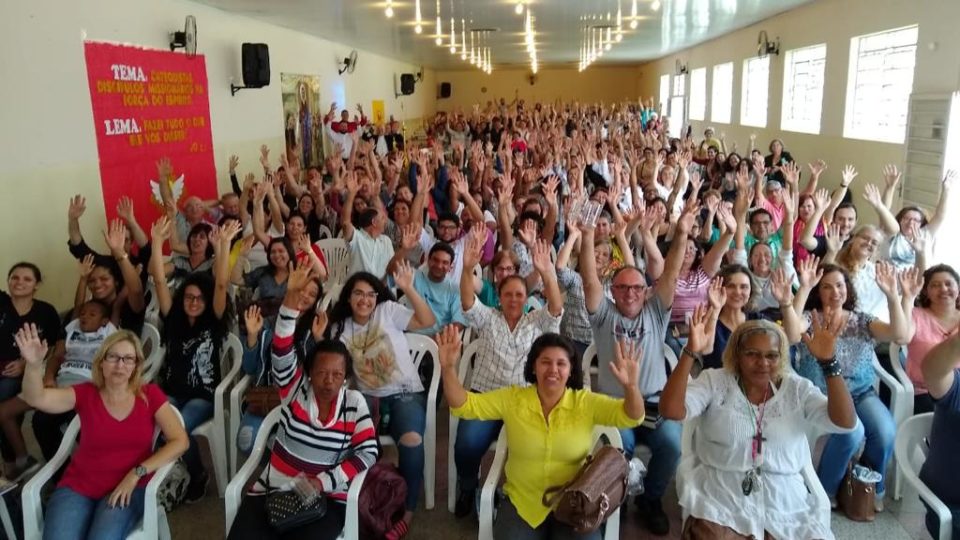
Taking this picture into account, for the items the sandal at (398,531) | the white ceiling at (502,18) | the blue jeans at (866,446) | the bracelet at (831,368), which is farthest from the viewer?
the white ceiling at (502,18)

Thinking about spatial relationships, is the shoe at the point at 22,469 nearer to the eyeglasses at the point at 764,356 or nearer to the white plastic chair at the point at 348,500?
the white plastic chair at the point at 348,500

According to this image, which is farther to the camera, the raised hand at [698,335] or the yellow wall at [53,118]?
the yellow wall at [53,118]

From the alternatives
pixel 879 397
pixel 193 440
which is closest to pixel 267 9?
pixel 193 440

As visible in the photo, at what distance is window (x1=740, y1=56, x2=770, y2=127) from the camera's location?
40.7ft

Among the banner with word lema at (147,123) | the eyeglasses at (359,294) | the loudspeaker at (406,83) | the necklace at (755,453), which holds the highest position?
the loudspeaker at (406,83)

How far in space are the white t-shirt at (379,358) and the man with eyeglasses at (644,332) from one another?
2.99ft

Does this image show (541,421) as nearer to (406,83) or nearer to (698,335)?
(698,335)

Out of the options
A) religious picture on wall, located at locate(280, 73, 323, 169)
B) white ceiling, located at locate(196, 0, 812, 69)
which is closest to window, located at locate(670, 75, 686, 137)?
white ceiling, located at locate(196, 0, 812, 69)

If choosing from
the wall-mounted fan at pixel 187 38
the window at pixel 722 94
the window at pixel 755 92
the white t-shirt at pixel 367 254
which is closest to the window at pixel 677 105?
the window at pixel 722 94

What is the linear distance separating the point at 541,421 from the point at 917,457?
5.03 feet

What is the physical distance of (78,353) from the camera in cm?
343

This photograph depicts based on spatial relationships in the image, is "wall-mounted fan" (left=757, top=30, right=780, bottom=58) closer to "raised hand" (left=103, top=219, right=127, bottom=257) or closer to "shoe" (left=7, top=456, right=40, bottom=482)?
"raised hand" (left=103, top=219, right=127, bottom=257)

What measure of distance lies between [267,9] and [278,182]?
3.03 metres

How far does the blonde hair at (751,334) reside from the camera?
2418mm
